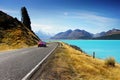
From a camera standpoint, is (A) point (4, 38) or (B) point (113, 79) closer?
(B) point (113, 79)

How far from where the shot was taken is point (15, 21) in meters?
103

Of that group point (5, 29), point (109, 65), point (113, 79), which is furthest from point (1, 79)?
point (5, 29)

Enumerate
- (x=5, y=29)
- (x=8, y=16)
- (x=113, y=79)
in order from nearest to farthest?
(x=113, y=79) → (x=5, y=29) → (x=8, y=16)

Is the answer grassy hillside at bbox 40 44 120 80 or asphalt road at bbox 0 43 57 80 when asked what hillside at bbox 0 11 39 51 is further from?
grassy hillside at bbox 40 44 120 80

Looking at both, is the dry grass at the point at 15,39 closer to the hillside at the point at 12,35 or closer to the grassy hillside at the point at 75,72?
the hillside at the point at 12,35

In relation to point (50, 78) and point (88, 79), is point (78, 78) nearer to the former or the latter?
point (88, 79)

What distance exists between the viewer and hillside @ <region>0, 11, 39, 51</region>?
241 ft

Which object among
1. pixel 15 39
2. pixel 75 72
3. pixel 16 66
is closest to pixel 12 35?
pixel 15 39

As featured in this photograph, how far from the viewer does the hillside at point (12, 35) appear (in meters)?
73.5

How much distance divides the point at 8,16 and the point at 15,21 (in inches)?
136

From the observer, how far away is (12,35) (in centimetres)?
8456

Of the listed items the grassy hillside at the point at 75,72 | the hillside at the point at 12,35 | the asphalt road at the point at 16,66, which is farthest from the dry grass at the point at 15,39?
the grassy hillside at the point at 75,72

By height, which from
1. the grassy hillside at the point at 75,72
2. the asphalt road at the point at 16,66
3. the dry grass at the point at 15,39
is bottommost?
the grassy hillside at the point at 75,72

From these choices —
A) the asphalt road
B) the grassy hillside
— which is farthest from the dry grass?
the grassy hillside
